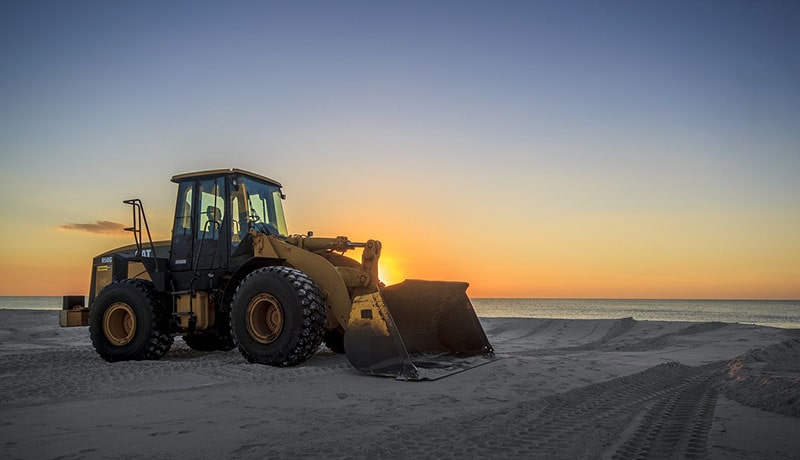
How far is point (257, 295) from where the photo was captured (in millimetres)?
7441

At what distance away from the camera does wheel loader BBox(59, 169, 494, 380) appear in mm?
7184

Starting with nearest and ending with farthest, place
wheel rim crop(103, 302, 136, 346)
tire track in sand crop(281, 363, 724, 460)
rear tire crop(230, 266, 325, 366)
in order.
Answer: tire track in sand crop(281, 363, 724, 460)
rear tire crop(230, 266, 325, 366)
wheel rim crop(103, 302, 136, 346)

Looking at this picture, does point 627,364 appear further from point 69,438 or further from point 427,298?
point 69,438

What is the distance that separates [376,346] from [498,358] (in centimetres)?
234

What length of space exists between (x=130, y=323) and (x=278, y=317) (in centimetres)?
309

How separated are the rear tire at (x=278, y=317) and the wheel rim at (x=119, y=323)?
2280 mm

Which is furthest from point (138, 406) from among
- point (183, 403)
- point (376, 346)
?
point (376, 346)

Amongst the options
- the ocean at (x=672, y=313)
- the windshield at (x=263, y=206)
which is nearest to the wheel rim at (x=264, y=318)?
the windshield at (x=263, y=206)

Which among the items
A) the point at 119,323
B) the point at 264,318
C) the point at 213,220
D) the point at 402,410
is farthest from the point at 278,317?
the point at 402,410

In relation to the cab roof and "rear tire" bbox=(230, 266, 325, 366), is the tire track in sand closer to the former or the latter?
"rear tire" bbox=(230, 266, 325, 366)

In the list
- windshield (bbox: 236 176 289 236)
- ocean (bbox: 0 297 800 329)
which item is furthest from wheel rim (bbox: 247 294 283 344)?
ocean (bbox: 0 297 800 329)

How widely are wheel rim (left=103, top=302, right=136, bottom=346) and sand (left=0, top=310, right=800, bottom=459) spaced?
40.2 inches

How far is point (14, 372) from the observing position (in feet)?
23.5

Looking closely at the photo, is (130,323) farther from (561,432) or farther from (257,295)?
(561,432)
